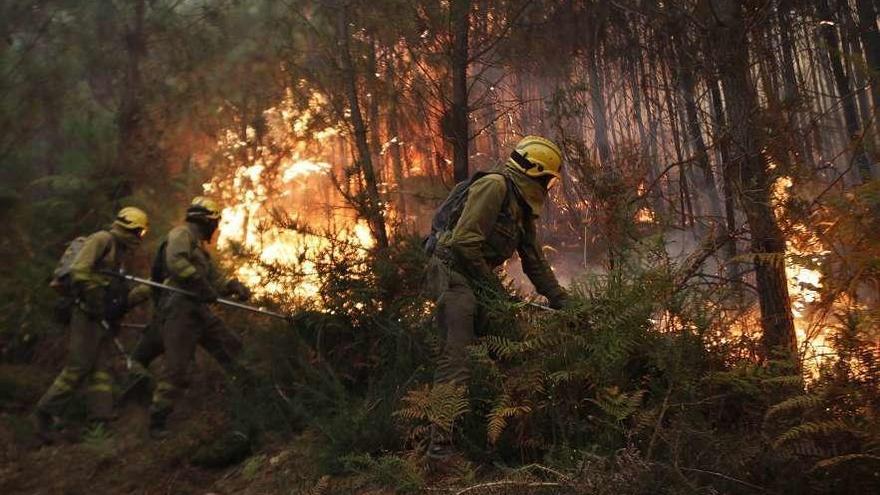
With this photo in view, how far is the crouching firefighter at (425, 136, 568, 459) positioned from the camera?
196 inches

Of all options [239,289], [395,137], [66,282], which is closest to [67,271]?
[66,282]

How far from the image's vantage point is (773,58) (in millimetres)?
5887

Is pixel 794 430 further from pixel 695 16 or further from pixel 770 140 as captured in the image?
pixel 695 16

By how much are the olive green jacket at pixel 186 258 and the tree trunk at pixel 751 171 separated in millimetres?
4902

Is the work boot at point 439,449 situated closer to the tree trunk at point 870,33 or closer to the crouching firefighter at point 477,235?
the crouching firefighter at point 477,235

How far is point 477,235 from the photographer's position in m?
4.98

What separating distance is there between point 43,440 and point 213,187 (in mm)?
3767

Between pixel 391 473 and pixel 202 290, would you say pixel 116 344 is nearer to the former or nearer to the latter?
pixel 202 290

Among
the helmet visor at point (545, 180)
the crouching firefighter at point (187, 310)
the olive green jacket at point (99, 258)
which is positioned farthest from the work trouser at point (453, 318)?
the olive green jacket at point (99, 258)

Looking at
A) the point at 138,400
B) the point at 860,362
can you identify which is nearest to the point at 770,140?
the point at 860,362

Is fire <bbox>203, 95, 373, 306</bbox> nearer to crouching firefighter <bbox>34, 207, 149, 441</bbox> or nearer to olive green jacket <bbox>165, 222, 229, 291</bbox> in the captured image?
olive green jacket <bbox>165, 222, 229, 291</bbox>

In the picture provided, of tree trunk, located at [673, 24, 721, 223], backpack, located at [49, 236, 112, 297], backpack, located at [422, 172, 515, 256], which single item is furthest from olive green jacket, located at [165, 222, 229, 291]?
tree trunk, located at [673, 24, 721, 223]

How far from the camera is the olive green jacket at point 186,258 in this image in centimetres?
746

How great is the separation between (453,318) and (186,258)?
358 centimetres
